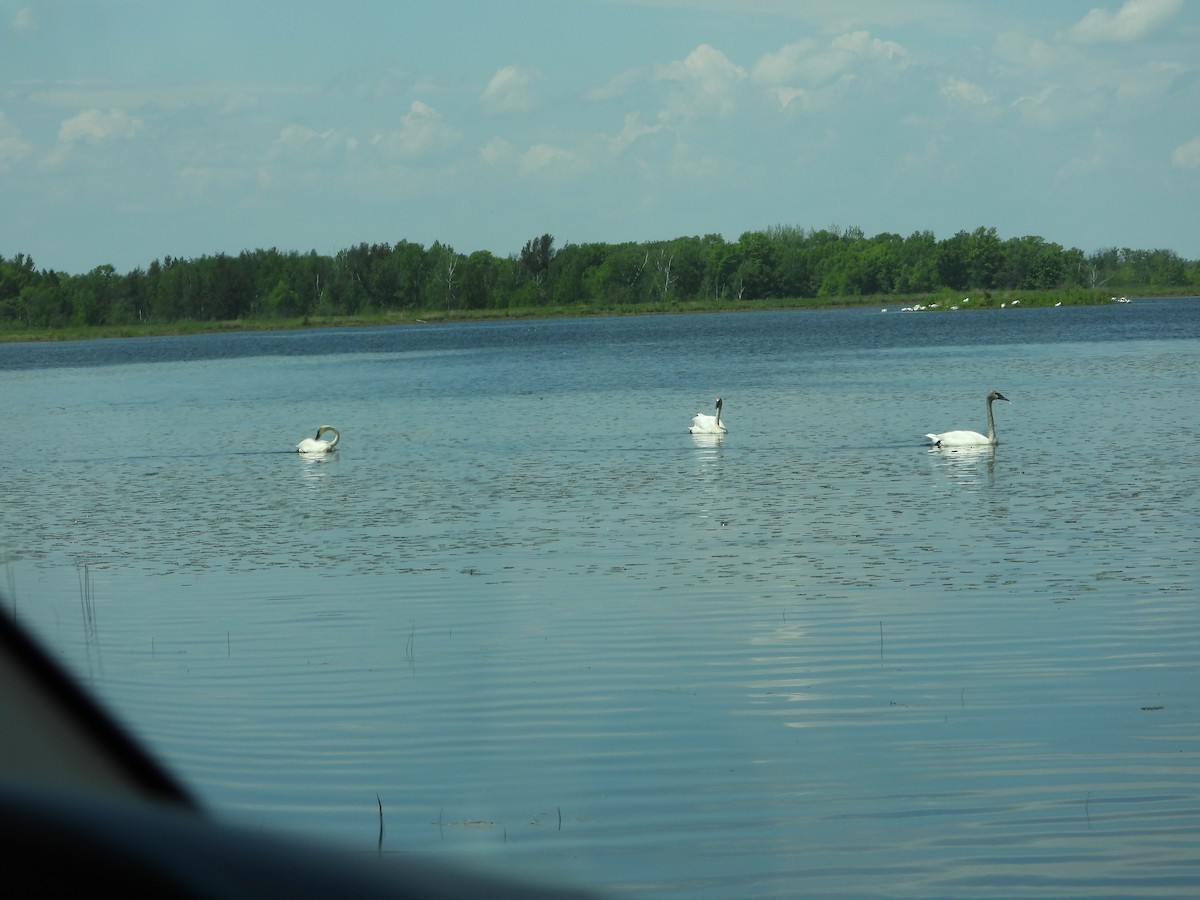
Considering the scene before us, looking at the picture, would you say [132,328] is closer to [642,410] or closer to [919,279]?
[919,279]

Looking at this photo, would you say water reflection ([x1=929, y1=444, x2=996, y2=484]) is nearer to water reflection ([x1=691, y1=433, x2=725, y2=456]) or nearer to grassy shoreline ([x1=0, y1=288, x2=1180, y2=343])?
water reflection ([x1=691, y1=433, x2=725, y2=456])

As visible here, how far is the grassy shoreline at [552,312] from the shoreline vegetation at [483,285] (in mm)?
323

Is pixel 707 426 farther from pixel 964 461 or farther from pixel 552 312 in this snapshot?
pixel 552 312

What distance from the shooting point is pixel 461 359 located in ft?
260

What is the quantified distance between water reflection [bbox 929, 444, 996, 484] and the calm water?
0.48 feet

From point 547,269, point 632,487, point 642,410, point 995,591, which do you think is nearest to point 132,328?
point 547,269

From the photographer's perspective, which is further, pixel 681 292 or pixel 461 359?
pixel 681 292

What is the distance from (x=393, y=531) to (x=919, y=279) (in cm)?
18075

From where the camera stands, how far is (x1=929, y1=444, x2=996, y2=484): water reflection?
23.0 meters

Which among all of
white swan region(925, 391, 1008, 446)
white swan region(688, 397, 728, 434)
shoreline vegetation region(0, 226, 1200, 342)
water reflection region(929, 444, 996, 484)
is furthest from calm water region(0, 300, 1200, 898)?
shoreline vegetation region(0, 226, 1200, 342)

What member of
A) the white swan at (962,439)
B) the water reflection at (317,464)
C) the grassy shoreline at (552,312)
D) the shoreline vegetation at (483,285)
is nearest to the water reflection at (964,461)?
the white swan at (962,439)

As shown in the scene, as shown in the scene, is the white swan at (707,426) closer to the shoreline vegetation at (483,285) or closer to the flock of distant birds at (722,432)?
the flock of distant birds at (722,432)

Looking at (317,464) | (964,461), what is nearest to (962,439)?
(964,461)

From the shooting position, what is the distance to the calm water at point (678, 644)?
24.7 feet
